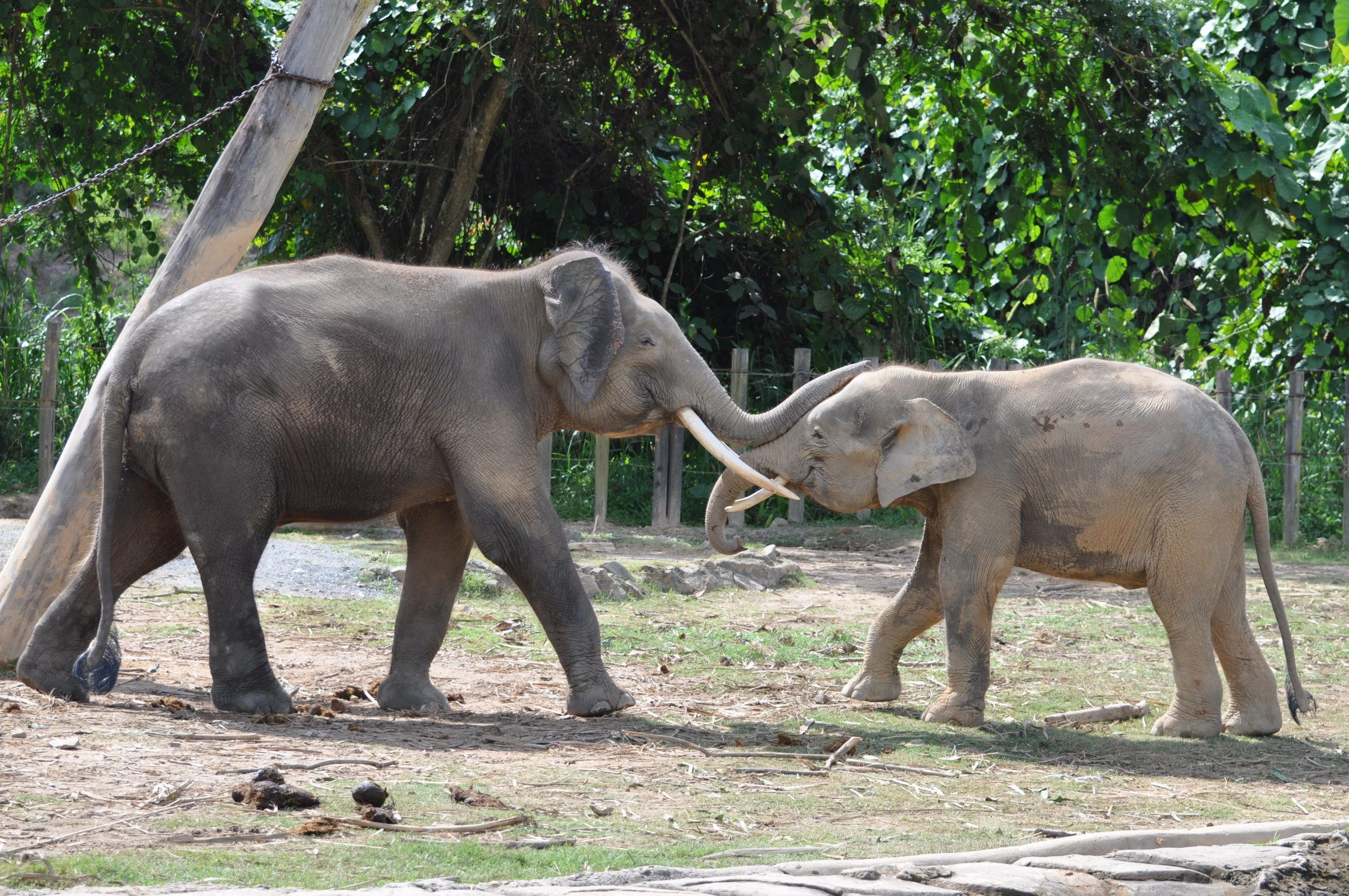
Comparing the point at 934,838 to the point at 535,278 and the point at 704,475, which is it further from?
the point at 704,475

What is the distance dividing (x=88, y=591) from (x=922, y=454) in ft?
10.5

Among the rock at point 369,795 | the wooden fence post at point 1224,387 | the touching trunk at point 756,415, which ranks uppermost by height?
the wooden fence post at point 1224,387

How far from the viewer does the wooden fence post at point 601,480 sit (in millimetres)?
12922

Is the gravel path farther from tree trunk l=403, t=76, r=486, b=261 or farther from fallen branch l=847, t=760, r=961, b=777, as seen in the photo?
fallen branch l=847, t=760, r=961, b=777

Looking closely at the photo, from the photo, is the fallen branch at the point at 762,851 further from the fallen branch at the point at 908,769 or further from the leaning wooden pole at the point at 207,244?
the leaning wooden pole at the point at 207,244

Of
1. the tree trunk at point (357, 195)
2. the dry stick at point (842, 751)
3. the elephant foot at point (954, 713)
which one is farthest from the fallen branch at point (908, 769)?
the tree trunk at point (357, 195)

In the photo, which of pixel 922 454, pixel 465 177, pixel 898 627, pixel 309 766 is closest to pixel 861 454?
pixel 922 454

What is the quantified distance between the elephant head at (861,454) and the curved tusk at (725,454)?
0.27ft

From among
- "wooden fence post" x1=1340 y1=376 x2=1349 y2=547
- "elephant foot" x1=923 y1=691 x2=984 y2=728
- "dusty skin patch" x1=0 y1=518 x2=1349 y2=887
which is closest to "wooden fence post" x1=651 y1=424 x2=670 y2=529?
"dusty skin patch" x1=0 y1=518 x2=1349 y2=887

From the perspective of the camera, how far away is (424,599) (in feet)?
19.9

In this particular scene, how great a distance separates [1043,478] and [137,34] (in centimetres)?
890

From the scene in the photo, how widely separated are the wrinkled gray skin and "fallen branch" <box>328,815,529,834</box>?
1.74 metres

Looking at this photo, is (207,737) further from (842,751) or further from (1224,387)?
(1224,387)

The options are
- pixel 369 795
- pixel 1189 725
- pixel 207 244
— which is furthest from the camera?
Answer: pixel 207 244
